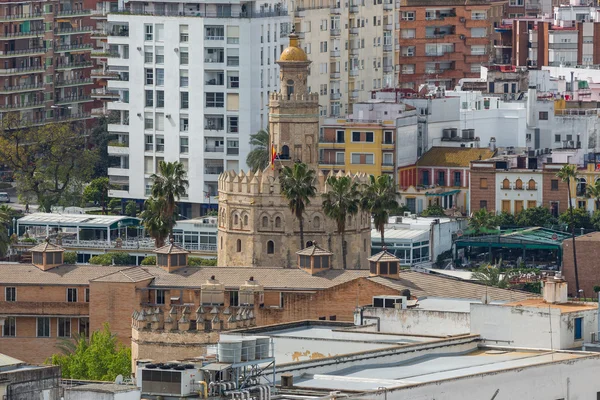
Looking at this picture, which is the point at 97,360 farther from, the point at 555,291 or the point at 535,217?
the point at 535,217

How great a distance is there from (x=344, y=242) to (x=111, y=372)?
3257cm

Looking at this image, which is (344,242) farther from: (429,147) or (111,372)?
(429,147)

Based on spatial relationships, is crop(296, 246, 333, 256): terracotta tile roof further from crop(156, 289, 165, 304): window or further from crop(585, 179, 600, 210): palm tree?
crop(585, 179, 600, 210): palm tree

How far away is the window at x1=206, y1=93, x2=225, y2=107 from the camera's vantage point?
19250cm

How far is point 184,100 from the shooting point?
192875mm

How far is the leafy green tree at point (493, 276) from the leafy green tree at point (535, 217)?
21.4m

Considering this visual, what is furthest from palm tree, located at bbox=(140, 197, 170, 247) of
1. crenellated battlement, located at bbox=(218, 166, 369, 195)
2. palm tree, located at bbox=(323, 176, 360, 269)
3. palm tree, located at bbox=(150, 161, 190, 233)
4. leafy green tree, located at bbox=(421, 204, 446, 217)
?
leafy green tree, located at bbox=(421, 204, 446, 217)

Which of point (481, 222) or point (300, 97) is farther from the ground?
point (300, 97)

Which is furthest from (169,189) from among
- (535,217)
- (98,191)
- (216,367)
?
(216,367)

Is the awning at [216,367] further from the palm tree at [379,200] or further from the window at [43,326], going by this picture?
the palm tree at [379,200]

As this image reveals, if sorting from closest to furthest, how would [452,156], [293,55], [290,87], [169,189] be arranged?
[290,87] < [293,55] < [169,189] < [452,156]

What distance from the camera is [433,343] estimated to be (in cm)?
8306

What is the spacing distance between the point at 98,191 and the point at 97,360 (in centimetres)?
7895

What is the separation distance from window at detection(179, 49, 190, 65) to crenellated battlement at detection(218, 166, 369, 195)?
43.2 m
